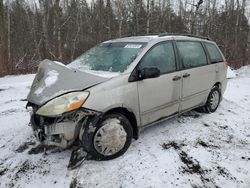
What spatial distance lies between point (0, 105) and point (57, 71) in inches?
127

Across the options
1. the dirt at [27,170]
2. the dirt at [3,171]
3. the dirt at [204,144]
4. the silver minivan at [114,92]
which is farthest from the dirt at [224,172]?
the dirt at [3,171]

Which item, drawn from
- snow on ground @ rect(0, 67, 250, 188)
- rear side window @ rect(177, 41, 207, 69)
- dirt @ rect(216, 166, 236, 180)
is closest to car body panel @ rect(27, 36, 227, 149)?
rear side window @ rect(177, 41, 207, 69)

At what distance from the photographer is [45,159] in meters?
3.34

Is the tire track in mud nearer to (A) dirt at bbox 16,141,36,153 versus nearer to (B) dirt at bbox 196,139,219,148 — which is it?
(B) dirt at bbox 196,139,219,148

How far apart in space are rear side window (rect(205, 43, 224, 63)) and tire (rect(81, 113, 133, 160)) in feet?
9.24

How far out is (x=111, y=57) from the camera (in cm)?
381

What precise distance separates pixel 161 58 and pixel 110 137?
159 cm

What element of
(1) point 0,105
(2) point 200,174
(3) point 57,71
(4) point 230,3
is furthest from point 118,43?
(4) point 230,3

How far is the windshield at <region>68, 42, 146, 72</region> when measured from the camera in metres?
3.57

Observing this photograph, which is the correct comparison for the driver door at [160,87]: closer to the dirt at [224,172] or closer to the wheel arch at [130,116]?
the wheel arch at [130,116]

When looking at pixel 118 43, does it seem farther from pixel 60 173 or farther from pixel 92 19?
pixel 92 19

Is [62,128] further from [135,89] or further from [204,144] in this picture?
[204,144]

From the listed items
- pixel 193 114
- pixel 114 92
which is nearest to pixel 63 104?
pixel 114 92

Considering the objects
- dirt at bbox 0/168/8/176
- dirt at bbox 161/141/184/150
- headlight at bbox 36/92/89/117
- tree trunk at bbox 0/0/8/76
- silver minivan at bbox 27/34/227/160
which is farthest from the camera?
tree trunk at bbox 0/0/8/76
